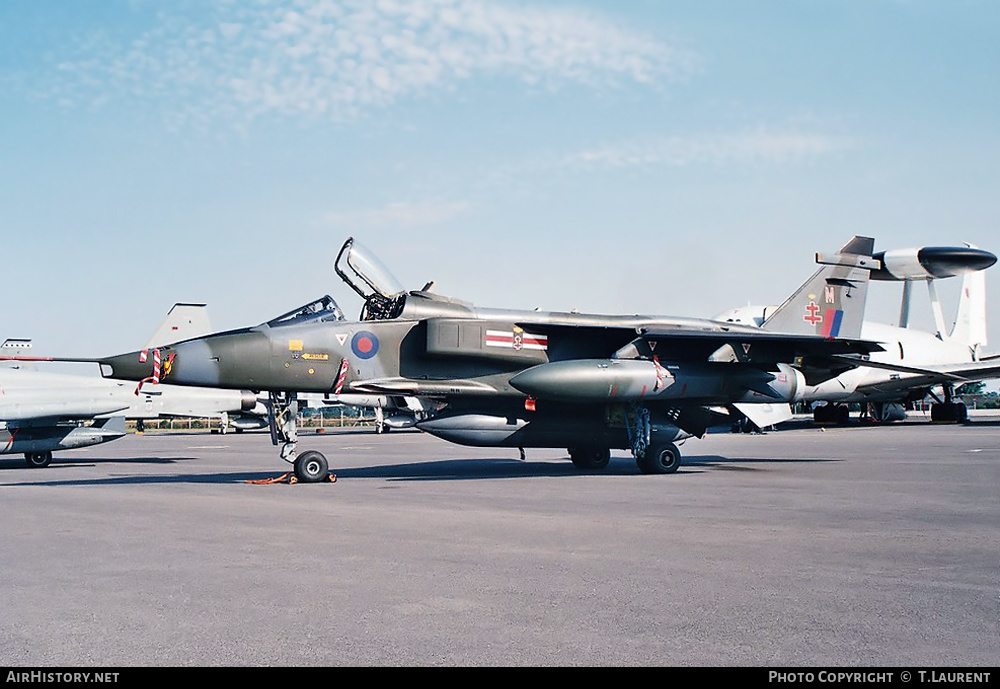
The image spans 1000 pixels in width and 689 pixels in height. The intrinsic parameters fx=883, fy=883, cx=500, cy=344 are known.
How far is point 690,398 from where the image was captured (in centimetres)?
1530

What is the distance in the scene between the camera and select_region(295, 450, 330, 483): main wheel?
1371 cm

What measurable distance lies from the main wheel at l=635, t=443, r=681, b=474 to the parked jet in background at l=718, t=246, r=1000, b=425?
16.4 metres

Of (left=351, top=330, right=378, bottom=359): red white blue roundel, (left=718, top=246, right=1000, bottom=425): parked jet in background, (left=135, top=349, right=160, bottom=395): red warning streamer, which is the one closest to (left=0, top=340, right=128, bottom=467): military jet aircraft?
(left=135, top=349, right=160, bottom=395): red warning streamer

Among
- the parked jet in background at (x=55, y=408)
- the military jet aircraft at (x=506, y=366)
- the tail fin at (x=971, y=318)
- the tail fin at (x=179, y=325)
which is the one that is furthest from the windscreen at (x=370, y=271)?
the tail fin at (x=971, y=318)

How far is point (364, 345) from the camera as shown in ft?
46.4

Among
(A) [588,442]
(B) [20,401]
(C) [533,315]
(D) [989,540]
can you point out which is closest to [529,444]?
(A) [588,442]

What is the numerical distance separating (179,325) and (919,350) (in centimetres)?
3227

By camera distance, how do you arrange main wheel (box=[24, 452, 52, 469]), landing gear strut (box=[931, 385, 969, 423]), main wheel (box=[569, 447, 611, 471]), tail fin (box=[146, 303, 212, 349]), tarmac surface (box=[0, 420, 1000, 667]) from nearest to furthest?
tarmac surface (box=[0, 420, 1000, 667]) < main wheel (box=[569, 447, 611, 471]) < main wheel (box=[24, 452, 52, 469]) < tail fin (box=[146, 303, 212, 349]) < landing gear strut (box=[931, 385, 969, 423])

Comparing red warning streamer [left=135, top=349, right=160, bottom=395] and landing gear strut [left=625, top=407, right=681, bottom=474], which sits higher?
red warning streamer [left=135, top=349, right=160, bottom=395]

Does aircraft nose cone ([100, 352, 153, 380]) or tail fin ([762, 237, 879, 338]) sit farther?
tail fin ([762, 237, 879, 338])

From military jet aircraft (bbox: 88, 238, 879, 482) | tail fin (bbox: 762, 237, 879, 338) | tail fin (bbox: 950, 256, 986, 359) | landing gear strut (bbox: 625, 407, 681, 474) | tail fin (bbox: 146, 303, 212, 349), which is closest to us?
military jet aircraft (bbox: 88, 238, 879, 482)

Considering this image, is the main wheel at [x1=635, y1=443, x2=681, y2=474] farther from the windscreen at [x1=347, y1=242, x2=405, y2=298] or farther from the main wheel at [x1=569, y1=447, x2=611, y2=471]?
the windscreen at [x1=347, y1=242, x2=405, y2=298]

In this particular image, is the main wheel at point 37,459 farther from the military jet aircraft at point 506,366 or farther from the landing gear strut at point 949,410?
the landing gear strut at point 949,410

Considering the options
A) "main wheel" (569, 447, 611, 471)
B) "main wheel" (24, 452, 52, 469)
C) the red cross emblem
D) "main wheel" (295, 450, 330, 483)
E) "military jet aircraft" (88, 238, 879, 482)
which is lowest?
"main wheel" (24, 452, 52, 469)
